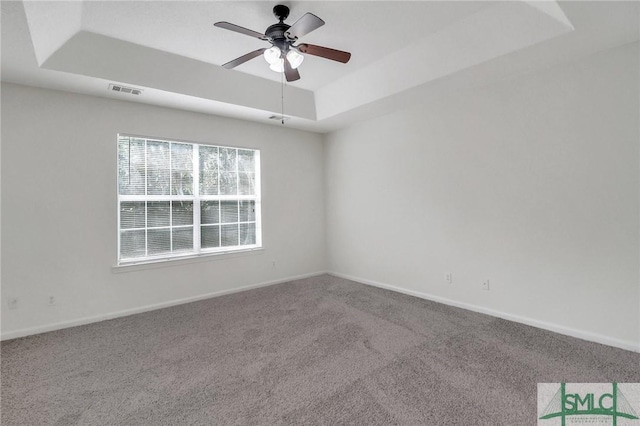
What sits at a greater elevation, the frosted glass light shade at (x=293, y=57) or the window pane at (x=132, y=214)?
the frosted glass light shade at (x=293, y=57)

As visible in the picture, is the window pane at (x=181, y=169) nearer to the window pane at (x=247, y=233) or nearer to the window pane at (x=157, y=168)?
the window pane at (x=157, y=168)

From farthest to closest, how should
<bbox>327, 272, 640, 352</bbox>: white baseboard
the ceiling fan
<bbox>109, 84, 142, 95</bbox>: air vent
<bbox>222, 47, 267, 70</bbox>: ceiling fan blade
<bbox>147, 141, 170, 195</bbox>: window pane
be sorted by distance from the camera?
<bbox>147, 141, 170, 195</bbox>: window pane, <bbox>109, 84, 142, 95</bbox>: air vent, <bbox>327, 272, 640, 352</bbox>: white baseboard, <bbox>222, 47, 267, 70</bbox>: ceiling fan blade, the ceiling fan

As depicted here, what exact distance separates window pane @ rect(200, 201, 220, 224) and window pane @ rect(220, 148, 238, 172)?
1.77 feet

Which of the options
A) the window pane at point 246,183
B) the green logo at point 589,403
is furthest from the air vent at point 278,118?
the green logo at point 589,403

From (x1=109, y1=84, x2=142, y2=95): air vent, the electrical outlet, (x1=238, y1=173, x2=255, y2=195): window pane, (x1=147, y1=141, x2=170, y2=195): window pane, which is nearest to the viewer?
(x1=109, y1=84, x2=142, y2=95): air vent

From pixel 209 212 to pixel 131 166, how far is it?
1.11 meters

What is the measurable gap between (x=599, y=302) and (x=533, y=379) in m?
1.22

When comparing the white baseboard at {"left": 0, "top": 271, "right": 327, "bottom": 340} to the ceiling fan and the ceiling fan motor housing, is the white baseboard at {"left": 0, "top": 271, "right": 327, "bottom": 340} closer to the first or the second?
the ceiling fan

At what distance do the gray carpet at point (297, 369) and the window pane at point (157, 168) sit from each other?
61.8 inches

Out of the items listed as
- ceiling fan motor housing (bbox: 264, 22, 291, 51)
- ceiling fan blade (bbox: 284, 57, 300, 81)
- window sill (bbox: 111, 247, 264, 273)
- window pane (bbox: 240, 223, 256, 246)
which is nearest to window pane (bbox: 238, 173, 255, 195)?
window pane (bbox: 240, 223, 256, 246)

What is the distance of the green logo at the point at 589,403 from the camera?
1756 mm

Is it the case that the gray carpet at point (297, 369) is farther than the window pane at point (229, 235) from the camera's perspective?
No

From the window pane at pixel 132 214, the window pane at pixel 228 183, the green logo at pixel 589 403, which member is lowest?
the green logo at pixel 589 403

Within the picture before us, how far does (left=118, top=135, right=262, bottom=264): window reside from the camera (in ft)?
11.9
